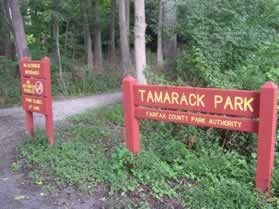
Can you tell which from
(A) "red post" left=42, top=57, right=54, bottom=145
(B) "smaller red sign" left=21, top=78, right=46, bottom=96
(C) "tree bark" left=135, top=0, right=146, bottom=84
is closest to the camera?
(A) "red post" left=42, top=57, right=54, bottom=145

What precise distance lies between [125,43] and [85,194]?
10.1 meters

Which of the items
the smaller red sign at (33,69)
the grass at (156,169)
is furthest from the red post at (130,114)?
the smaller red sign at (33,69)

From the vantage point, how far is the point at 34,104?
5.93 meters

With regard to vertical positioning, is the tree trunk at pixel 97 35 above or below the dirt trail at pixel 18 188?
above

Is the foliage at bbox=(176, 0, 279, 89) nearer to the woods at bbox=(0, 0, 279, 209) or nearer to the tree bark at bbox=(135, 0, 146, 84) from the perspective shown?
the woods at bbox=(0, 0, 279, 209)

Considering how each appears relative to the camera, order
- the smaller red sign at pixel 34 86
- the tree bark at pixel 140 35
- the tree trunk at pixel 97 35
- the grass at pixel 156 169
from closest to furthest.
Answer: the grass at pixel 156 169, the smaller red sign at pixel 34 86, the tree bark at pixel 140 35, the tree trunk at pixel 97 35

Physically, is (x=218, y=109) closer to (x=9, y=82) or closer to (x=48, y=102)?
(x=48, y=102)

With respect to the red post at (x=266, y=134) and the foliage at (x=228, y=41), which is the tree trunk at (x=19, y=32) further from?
the red post at (x=266, y=134)

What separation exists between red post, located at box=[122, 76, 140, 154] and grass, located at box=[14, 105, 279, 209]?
A: 15cm

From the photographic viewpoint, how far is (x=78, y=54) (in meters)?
19.5

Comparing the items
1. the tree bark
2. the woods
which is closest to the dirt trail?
the woods

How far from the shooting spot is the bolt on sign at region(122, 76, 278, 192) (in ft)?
12.1

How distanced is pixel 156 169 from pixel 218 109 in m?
1.16

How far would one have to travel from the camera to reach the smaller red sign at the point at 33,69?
5.64 meters
